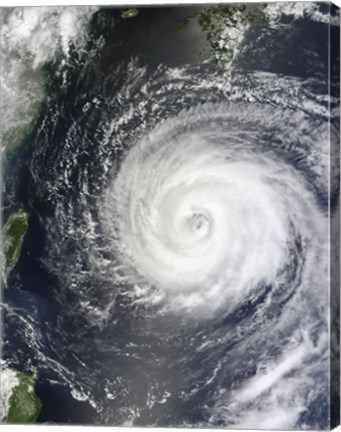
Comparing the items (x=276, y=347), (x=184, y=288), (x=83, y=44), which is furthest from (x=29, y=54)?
(x=276, y=347)

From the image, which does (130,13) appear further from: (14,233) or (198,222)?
(14,233)

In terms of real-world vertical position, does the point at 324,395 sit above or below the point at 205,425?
above

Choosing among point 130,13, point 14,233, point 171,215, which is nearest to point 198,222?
point 171,215

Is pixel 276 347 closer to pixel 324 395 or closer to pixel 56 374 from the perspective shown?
pixel 324 395

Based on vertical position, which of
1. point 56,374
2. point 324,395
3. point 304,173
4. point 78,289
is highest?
point 304,173

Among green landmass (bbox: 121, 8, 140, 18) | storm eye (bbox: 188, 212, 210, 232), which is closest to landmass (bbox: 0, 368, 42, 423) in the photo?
storm eye (bbox: 188, 212, 210, 232)

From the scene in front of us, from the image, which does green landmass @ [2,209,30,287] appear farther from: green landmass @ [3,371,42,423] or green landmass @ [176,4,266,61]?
green landmass @ [176,4,266,61]
